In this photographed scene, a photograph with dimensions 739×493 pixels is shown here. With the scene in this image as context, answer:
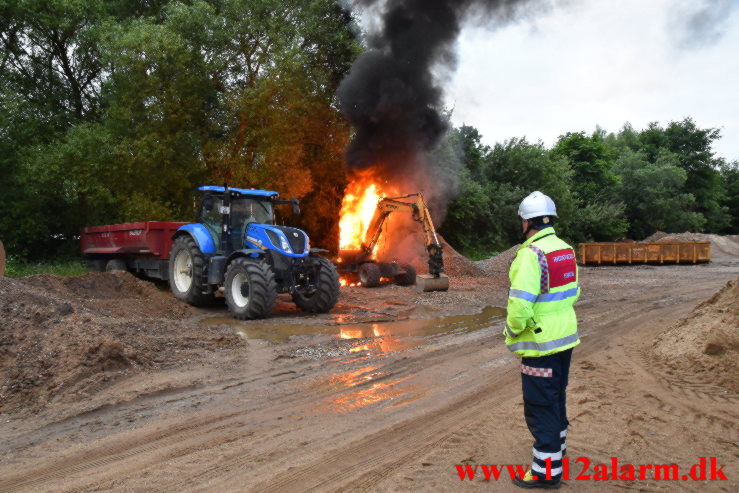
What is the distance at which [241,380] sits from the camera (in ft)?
21.4

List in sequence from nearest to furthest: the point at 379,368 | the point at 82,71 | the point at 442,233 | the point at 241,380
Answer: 1. the point at 241,380
2. the point at 379,368
3. the point at 82,71
4. the point at 442,233

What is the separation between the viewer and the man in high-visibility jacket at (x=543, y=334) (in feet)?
12.2

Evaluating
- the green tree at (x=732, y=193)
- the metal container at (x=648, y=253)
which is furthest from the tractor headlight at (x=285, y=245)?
the green tree at (x=732, y=193)

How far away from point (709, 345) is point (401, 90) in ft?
50.0

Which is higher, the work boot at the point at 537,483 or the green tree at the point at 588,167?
the green tree at the point at 588,167

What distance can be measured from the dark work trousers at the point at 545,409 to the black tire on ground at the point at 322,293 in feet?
26.5

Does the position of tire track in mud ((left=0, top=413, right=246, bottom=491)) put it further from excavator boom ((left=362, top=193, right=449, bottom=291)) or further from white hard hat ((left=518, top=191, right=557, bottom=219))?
excavator boom ((left=362, top=193, right=449, bottom=291))

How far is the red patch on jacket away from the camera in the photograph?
150 inches

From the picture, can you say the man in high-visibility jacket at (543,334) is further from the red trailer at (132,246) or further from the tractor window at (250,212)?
the red trailer at (132,246)

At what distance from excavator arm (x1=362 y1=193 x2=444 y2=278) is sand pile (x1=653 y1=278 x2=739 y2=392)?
26.0 ft

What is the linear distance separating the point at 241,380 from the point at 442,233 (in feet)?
82.4

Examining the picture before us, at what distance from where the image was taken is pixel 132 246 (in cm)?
1500

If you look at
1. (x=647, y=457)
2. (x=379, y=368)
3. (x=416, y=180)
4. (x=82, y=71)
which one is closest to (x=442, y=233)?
(x=416, y=180)

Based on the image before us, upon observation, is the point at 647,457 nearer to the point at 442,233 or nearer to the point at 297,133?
the point at 297,133
